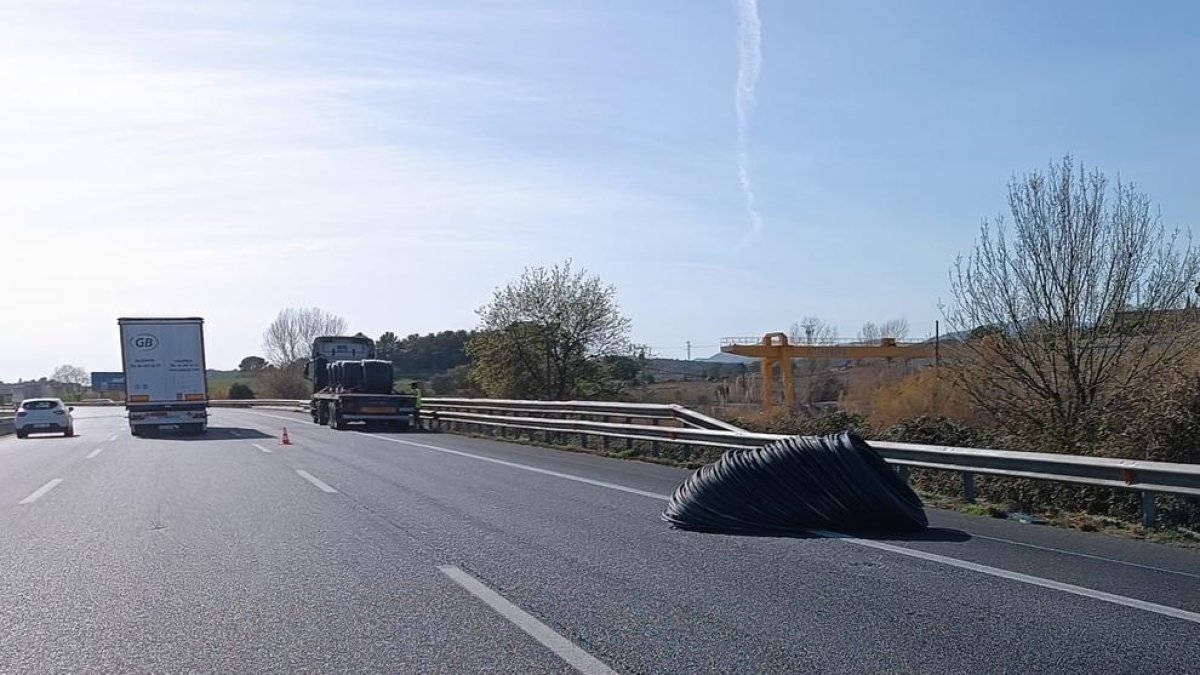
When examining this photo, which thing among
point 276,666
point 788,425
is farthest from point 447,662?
point 788,425

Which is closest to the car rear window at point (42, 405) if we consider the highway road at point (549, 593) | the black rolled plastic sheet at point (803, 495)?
the highway road at point (549, 593)

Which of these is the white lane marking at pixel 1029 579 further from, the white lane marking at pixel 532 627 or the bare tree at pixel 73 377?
the bare tree at pixel 73 377

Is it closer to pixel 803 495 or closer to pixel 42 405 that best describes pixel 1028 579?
pixel 803 495

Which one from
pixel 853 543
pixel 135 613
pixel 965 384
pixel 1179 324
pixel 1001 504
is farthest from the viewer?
pixel 965 384

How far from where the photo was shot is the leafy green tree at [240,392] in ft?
291

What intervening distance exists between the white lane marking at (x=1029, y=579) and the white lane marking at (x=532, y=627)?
11.7 ft

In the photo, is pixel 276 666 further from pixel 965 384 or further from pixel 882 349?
pixel 882 349

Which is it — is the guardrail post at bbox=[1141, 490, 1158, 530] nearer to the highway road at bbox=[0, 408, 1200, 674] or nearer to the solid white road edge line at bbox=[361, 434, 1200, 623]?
the highway road at bbox=[0, 408, 1200, 674]

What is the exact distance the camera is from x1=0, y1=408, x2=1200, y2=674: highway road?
239 inches

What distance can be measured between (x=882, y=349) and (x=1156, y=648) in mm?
46591

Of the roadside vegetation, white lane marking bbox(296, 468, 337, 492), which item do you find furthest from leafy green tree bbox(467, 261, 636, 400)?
white lane marking bbox(296, 468, 337, 492)

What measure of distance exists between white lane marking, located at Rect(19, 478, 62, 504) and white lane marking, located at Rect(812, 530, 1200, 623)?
412 inches

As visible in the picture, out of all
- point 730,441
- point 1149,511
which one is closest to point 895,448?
point 1149,511

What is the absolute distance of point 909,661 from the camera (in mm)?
5855
